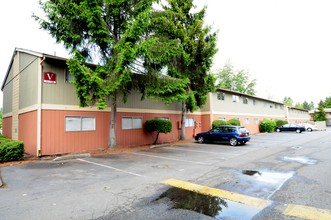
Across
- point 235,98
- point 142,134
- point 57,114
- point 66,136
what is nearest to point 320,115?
point 235,98

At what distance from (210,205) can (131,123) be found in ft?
42.3

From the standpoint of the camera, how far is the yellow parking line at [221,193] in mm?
5363

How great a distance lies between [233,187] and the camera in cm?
667

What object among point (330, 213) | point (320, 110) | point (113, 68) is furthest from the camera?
point (320, 110)

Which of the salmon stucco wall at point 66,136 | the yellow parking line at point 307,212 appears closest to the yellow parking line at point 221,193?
the yellow parking line at point 307,212

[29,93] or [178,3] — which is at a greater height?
[178,3]

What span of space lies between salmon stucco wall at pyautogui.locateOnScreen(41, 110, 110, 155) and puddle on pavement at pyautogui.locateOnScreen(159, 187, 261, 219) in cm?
954

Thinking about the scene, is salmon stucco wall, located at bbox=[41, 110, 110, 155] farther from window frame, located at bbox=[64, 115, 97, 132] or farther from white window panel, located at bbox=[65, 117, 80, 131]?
white window panel, located at bbox=[65, 117, 80, 131]

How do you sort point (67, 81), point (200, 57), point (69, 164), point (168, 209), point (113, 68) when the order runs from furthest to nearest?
point (200, 57), point (67, 81), point (113, 68), point (69, 164), point (168, 209)

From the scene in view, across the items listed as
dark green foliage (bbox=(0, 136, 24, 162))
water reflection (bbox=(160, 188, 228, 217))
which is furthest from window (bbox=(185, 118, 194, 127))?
water reflection (bbox=(160, 188, 228, 217))

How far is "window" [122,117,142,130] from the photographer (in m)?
17.1

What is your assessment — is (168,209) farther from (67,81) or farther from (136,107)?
(136,107)

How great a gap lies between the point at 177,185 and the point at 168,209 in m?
1.99

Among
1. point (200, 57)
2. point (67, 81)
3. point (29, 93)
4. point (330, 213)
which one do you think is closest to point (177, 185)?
point (330, 213)
